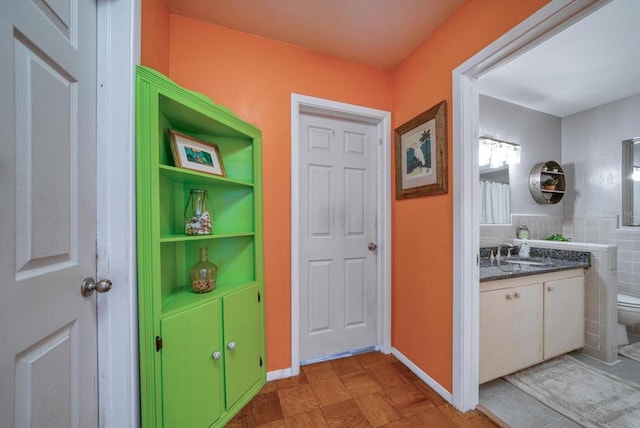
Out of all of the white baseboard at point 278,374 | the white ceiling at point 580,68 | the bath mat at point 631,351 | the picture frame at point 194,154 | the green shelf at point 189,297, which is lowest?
the bath mat at point 631,351

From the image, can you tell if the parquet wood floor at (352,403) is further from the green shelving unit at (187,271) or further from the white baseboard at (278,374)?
the green shelving unit at (187,271)

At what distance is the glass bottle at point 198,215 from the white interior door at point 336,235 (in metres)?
0.77

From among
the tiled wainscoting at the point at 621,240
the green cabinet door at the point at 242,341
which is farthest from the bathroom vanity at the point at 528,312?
the green cabinet door at the point at 242,341

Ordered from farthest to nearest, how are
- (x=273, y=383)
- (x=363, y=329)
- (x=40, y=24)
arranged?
(x=363, y=329) < (x=273, y=383) < (x=40, y=24)

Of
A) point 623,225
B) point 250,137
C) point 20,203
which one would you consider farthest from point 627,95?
point 20,203

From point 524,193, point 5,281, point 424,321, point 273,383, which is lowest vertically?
point 273,383

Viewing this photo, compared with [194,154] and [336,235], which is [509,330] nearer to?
[336,235]

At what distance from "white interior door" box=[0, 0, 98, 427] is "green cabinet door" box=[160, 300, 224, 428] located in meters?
0.24

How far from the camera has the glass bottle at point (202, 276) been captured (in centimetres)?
126

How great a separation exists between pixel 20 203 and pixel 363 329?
2.16 m

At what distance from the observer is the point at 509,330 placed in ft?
5.27

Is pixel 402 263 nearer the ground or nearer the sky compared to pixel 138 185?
nearer the ground

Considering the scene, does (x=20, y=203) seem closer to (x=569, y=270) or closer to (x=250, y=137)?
(x=250, y=137)

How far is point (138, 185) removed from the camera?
0.93 m
